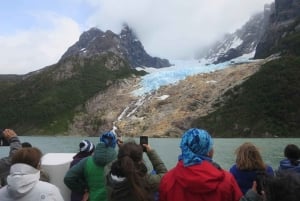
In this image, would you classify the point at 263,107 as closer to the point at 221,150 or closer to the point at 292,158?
the point at 221,150

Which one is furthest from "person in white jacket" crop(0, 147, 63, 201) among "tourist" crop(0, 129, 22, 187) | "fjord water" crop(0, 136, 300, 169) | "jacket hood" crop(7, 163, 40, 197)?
"fjord water" crop(0, 136, 300, 169)

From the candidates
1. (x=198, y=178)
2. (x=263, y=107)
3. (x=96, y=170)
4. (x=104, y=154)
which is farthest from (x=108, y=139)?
(x=263, y=107)

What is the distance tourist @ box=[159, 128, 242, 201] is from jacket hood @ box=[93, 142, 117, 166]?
1.48 m

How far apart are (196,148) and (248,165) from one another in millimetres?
1568

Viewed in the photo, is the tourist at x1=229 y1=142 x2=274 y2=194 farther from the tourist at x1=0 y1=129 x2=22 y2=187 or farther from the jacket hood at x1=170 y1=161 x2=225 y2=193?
the tourist at x1=0 y1=129 x2=22 y2=187

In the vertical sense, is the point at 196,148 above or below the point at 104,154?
above

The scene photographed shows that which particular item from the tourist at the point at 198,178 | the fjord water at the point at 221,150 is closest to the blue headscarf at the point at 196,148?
the tourist at the point at 198,178

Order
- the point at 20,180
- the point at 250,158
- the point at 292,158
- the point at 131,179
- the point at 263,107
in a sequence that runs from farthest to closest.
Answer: the point at 263,107 < the point at 292,158 < the point at 250,158 < the point at 131,179 < the point at 20,180

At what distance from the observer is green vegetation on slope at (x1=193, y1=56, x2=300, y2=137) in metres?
123

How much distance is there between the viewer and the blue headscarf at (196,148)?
16.2 ft

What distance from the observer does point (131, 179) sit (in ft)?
17.1

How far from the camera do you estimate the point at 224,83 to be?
14638cm

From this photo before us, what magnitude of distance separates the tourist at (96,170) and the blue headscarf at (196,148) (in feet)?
5.66

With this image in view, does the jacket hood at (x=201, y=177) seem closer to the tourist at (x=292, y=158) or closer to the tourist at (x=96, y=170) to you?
the tourist at (x=96, y=170)
